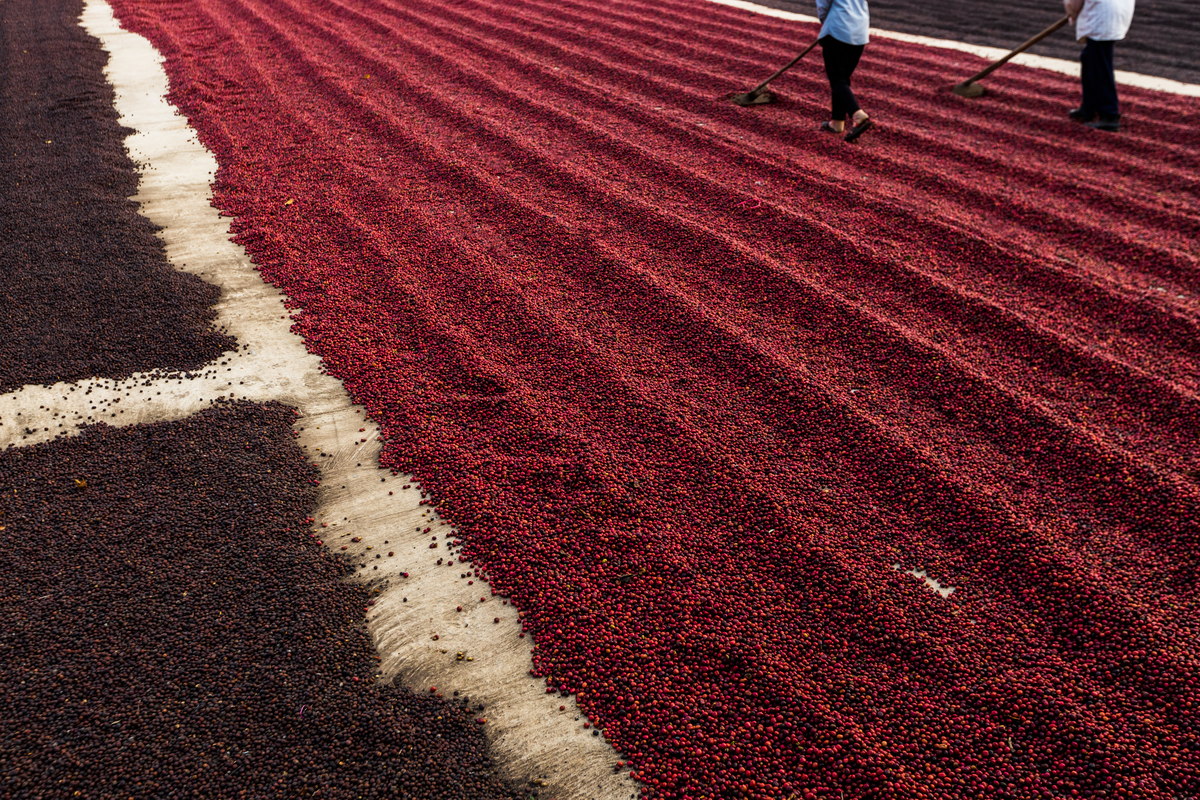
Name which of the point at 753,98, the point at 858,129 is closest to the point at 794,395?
the point at 858,129

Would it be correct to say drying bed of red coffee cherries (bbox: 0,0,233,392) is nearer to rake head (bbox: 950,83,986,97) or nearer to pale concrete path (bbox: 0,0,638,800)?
pale concrete path (bbox: 0,0,638,800)

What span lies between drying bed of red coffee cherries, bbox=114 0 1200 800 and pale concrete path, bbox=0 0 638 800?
98 mm

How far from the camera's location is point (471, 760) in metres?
2.10

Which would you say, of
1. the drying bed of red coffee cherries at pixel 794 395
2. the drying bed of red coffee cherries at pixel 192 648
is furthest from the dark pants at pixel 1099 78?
the drying bed of red coffee cherries at pixel 192 648

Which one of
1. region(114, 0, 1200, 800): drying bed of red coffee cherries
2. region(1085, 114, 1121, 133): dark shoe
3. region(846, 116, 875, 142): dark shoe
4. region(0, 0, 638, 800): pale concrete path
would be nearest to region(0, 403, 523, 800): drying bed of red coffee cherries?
region(0, 0, 638, 800): pale concrete path

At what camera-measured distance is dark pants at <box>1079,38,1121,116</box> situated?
591 cm

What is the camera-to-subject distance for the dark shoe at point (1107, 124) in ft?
19.6

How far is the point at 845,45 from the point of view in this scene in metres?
5.68

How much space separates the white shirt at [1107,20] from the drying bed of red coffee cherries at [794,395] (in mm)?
630

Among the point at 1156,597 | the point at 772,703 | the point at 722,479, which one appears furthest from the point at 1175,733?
the point at 722,479

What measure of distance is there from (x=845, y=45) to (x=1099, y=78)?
2103mm

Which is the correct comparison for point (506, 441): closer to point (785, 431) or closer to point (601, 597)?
point (601, 597)

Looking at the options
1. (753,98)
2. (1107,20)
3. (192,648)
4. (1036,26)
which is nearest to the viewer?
(192,648)

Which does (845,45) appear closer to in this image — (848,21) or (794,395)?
(848,21)
